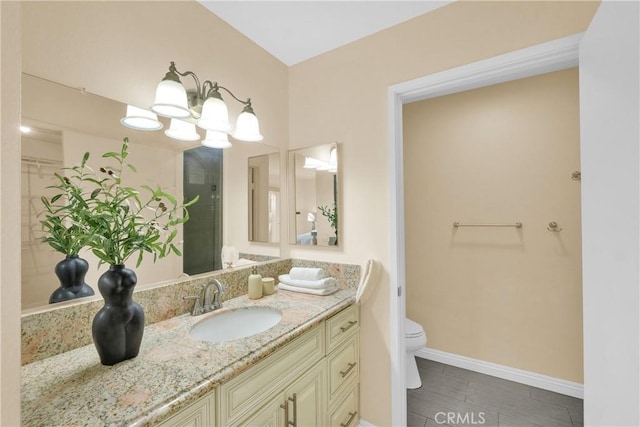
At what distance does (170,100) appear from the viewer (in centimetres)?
117

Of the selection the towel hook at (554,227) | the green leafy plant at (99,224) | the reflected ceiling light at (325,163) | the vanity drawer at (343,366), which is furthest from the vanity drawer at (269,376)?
the towel hook at (554,227)

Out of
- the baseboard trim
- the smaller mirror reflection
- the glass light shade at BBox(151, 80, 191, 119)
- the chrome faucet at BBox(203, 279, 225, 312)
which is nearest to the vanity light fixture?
the glass light shade at BBox(151, 80, 191, 119)

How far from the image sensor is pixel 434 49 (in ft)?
5.01

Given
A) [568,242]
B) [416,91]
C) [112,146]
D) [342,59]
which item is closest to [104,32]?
[112,146]

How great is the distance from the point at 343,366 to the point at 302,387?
39cm

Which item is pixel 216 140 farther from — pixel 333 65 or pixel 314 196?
pixel 333 65

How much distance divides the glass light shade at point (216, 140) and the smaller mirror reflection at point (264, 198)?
9.3 inches

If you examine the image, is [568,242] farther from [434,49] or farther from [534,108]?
[434,49]

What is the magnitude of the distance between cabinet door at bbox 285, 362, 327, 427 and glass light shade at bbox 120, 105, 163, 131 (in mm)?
1282

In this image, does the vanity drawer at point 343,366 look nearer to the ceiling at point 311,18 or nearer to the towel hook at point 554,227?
the towel hook at point 554,227

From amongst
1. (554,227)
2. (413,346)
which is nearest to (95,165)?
(413,346)

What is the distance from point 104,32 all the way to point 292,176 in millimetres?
1207

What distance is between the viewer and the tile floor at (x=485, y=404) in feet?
5.91

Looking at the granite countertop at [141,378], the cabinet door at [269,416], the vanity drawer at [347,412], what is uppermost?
Answer: the granite countertop at [141,378]
